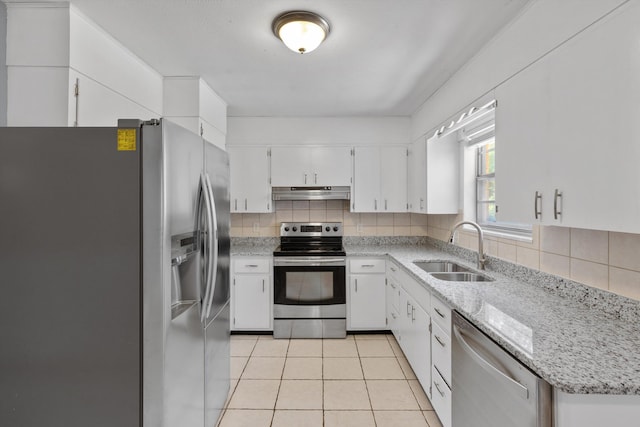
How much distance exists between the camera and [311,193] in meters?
3.49

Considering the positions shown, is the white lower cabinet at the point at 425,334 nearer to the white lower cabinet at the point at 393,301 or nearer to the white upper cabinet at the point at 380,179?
the white lower cabinet at the point at 393,301

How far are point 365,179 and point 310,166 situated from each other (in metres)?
0.66

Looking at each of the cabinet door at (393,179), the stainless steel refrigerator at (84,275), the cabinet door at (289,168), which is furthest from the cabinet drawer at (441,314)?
the cabinet door at (289,168)

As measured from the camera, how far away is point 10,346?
1.26 metres

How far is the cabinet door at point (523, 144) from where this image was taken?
1457mm

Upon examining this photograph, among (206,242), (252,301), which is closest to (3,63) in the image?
(206,242)

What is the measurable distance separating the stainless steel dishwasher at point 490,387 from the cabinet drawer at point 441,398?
12 cm

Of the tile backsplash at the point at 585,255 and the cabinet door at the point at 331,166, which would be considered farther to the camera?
the cabinet door at the point at 331,166

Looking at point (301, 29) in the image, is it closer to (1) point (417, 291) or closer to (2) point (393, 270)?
(1) point (417, 291)

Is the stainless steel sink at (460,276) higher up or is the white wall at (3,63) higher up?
the white wall at (3,63)

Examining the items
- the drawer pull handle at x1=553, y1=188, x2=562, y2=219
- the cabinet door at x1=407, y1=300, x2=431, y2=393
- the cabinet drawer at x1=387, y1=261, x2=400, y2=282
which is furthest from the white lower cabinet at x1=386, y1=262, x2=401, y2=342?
the drawer pull handle at x1=553, y1=188, x2=562, y2=219

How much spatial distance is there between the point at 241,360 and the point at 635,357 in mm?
2671

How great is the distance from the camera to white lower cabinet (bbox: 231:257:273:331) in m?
3.30

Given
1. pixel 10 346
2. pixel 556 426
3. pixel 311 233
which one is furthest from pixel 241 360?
pixel 556 426
